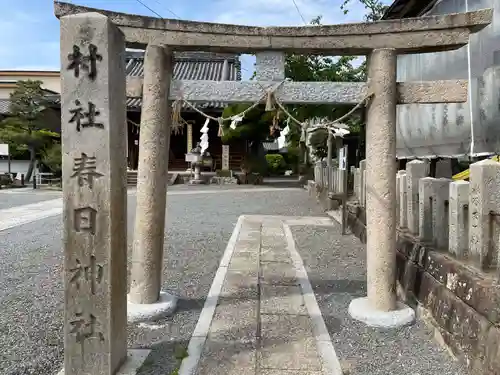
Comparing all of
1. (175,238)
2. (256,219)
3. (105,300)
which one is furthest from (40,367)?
(256,219)

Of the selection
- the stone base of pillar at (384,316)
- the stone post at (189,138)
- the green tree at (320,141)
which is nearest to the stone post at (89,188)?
the stone base of pillar at (384,316)

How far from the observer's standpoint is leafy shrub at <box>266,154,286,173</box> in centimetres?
3616

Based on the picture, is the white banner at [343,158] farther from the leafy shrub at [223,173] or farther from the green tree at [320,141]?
the leafy shrub at [223,173]

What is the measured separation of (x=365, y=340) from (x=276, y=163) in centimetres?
3254

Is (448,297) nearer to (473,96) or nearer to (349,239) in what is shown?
(473,96)

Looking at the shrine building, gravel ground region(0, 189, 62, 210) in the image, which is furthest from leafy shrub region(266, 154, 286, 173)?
gravel ground region(0, 189, 62, 210)

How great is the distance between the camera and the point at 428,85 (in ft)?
14.6

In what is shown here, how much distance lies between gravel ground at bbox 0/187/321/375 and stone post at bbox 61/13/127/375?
19.6 inches

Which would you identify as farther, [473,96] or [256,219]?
[256,219]

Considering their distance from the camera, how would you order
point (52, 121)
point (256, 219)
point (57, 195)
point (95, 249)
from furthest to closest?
point (52, 121)
point (57, 195)
point (256, 219)
point (95, 249)

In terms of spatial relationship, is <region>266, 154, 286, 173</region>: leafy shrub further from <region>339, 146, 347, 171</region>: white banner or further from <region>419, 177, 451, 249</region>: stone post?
<region>419, 177, 451, 249</region>: stone post

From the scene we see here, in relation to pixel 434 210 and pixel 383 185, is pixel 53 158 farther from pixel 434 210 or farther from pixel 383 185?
pixel 434 210

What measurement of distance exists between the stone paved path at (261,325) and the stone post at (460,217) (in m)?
1.53

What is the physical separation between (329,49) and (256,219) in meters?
7.19
